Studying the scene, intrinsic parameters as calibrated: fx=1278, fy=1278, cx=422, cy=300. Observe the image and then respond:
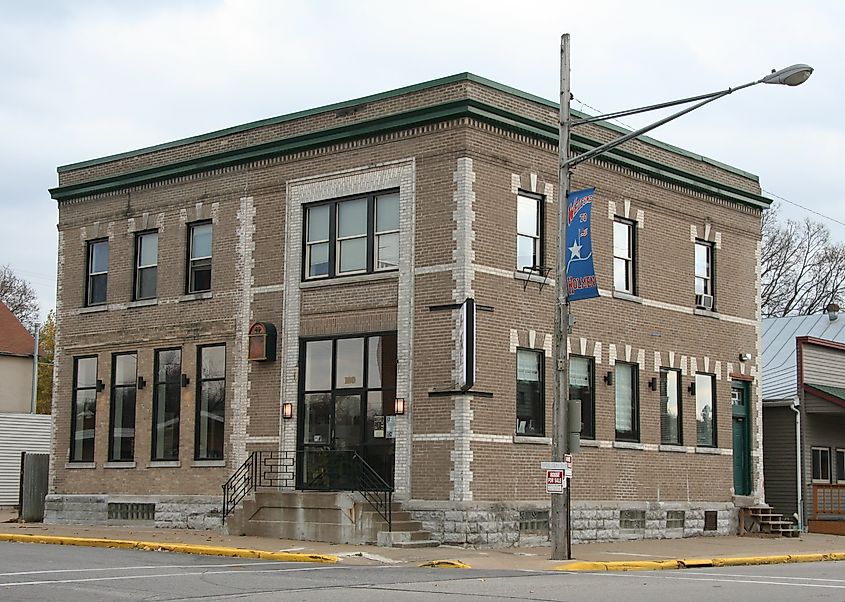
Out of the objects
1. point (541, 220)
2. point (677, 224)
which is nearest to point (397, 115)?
point (541, 220)

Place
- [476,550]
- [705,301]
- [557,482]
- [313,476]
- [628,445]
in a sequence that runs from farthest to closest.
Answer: [705,301]
[628,445]
[313,476]
[476,550]
[557,482]

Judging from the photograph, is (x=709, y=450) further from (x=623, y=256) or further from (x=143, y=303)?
(x=143, y=303)

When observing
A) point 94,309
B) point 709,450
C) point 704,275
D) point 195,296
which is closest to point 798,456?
point 709,450

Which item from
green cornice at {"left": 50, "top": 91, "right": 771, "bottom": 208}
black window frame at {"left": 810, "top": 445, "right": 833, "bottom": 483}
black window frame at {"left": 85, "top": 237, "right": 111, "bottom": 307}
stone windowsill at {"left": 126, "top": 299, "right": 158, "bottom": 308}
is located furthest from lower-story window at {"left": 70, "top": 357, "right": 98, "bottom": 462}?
black window frame at {"left": 810, "top": 445, "right": 833, "bottom": 483}

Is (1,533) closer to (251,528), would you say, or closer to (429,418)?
(251,528)

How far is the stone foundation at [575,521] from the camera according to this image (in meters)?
25.2

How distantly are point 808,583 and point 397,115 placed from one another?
13342 mm

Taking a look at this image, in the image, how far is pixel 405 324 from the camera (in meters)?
26.7

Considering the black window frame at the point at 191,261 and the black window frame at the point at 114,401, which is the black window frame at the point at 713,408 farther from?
the black window frame at the point at 114,401

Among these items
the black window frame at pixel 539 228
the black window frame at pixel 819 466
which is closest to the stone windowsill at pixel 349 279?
the black window frame at pixel 539 228

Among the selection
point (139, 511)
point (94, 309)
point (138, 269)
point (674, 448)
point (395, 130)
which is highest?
point (395, 130)

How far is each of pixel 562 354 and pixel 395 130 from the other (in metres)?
7.07

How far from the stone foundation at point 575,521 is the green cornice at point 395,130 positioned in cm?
790

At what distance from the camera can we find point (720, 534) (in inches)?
1261
